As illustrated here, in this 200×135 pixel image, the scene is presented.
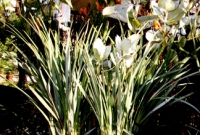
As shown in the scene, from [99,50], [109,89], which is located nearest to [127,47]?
[99,50]

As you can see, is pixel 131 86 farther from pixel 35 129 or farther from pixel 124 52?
pixel 35 129

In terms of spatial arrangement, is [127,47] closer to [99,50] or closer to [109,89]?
[99,50]

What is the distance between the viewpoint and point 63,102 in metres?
1.75

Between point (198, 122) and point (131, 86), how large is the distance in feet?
1.98

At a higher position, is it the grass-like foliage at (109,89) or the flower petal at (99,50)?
the flower petal at (99,50)

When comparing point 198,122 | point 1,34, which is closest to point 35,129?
point 198,122

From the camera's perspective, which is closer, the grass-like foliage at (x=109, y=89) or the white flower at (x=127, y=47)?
the white flower at (x=127, y=47)

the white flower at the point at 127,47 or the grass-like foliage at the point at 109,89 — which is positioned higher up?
the white flower at the point at 127,47

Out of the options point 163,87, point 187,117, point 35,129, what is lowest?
point 35,129

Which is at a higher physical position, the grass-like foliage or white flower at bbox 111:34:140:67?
white flower at bbox 111:34:140:67

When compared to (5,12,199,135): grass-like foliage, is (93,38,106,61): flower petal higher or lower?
higher

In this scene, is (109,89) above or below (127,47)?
below

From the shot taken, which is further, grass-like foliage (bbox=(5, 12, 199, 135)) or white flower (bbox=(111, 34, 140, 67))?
grass-like foliage (bbox=(5, 12, 199, 135))

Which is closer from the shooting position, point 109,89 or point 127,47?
point 127,47
